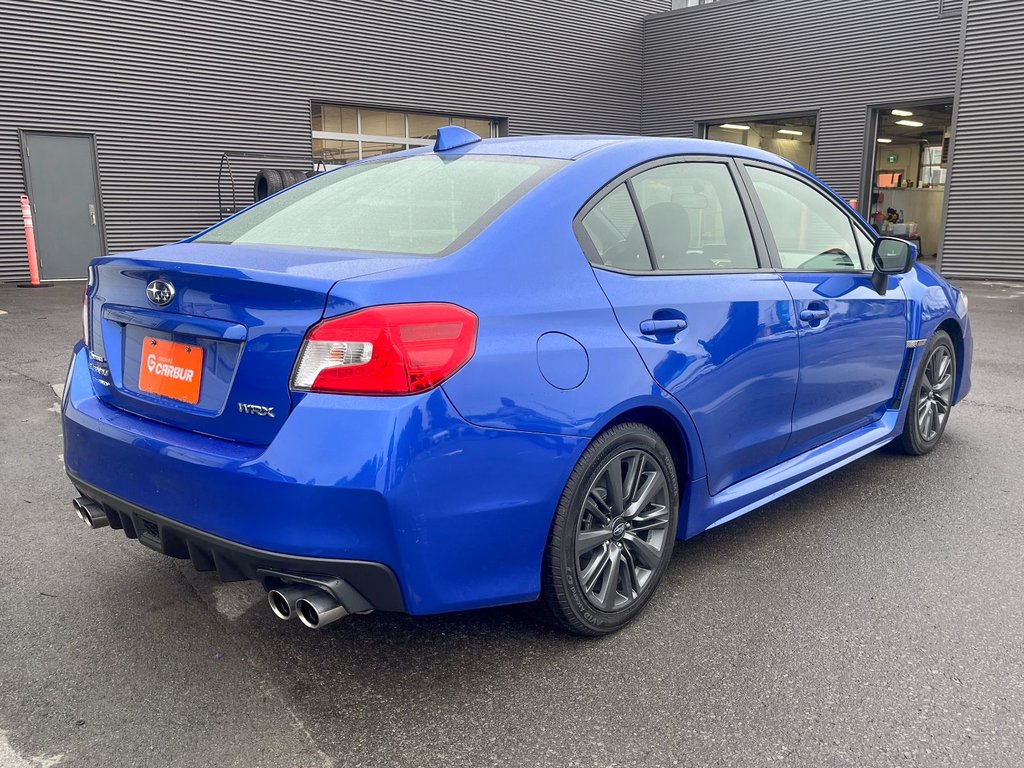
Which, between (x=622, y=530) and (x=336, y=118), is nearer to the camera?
(x=622, y=530)

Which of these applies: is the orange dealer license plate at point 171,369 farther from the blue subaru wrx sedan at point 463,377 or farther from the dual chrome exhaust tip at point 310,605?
the dual chrome exhaust tip at point 310,605

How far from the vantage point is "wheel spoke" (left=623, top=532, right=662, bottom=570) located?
9.07 ft

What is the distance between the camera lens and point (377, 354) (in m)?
2.10

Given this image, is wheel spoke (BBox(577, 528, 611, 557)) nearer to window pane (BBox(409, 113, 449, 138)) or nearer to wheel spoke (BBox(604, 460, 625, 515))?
wheel spoke (BBox(604, 460, 625, 515))

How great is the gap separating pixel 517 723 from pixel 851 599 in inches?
55.4

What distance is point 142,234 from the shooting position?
15164 mm

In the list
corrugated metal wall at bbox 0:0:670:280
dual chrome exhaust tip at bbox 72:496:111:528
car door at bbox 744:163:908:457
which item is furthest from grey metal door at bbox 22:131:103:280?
car door at bbox 744:163:908:457

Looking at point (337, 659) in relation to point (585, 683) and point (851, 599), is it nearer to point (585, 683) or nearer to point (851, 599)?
point (585, 683)

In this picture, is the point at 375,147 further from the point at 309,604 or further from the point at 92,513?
the point at 309,604

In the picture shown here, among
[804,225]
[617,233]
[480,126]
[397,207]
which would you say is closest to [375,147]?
[480,126]

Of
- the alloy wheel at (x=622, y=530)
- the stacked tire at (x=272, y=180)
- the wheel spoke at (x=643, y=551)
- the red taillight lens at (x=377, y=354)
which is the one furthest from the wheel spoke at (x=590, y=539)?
the stacked tire at (x=272, y=180)

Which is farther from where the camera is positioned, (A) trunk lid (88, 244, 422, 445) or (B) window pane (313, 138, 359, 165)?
(B) window pane (313, 138, 359, 165)

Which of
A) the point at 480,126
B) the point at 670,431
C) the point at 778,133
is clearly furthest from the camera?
the point at 778,133

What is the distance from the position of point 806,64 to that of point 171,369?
749 inches
